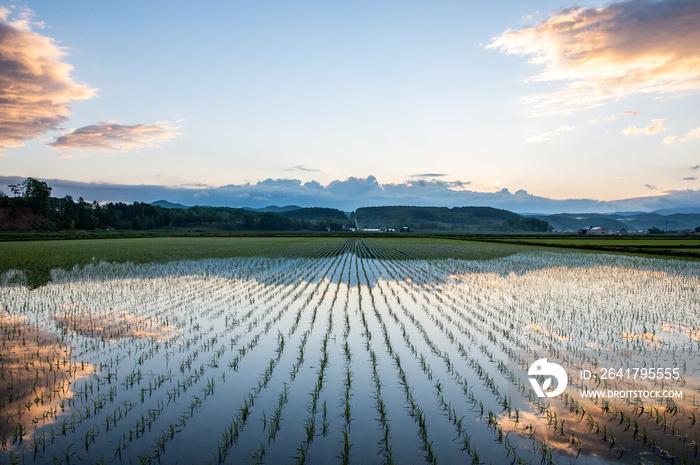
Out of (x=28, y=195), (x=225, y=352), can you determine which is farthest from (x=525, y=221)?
(x=225, y=352)

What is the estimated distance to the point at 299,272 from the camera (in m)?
19.7

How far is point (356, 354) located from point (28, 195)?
122 metres

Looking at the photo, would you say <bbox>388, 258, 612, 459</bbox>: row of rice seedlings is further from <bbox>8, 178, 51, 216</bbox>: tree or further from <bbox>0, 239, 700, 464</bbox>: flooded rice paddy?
<bbox>8, 178, 51, 216</bbox>: tree

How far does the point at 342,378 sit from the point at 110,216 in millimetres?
134113

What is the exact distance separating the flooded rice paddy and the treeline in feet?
350

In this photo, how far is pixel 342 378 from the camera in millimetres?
6043

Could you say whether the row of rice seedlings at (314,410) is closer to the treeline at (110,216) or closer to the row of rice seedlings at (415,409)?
the row of rice seedlings at (415,409)

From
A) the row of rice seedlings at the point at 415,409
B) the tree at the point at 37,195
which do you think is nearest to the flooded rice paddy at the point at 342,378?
the row of rice seedlings at the point at 415,409

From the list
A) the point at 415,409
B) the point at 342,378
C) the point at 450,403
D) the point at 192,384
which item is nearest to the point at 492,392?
the point at 450,403

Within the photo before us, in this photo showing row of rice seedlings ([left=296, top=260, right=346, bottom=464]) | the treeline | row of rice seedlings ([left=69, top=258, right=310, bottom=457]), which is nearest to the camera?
row of rice seedlings ([left=296, top=260, right=346, bottom=464])

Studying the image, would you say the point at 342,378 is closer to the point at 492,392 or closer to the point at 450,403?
the point at 450,403

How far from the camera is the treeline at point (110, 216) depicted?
94812 millimetres

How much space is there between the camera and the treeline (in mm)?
94812

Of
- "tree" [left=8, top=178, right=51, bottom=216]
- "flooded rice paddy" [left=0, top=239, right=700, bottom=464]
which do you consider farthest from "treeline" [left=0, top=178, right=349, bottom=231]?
"flooded rice paddy" [left=0, top=239, right=700, bottom=464]
